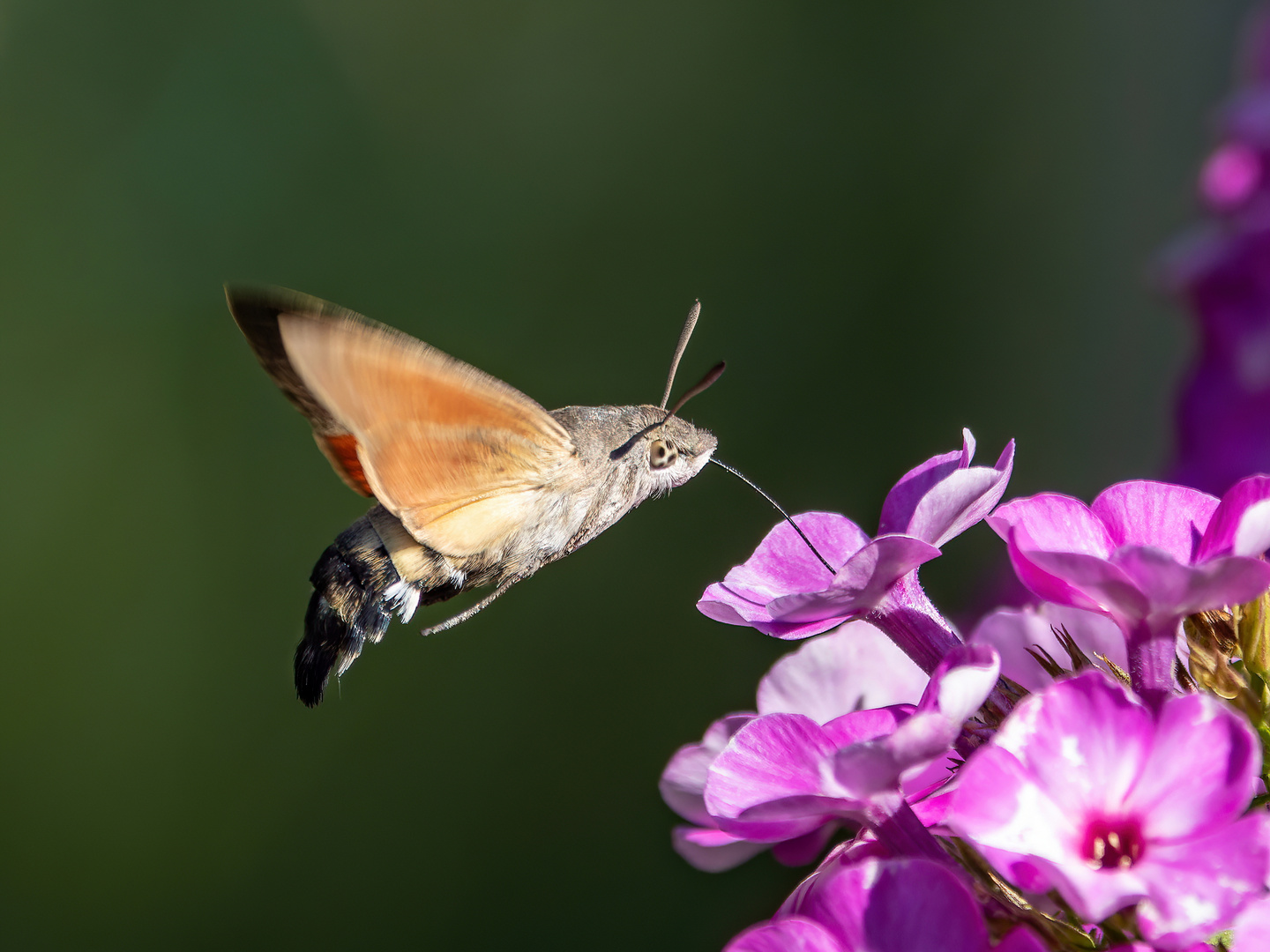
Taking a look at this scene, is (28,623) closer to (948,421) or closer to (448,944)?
(448,944)

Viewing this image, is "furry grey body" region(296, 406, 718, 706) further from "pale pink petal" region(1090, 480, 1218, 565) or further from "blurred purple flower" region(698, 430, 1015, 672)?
"pale pink petal" region(1090, 480, 1218, 565)

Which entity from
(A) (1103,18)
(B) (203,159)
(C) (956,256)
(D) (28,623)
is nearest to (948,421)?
(C) (956,256)

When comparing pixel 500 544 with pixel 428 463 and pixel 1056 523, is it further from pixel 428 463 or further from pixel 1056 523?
pixel 1056 523

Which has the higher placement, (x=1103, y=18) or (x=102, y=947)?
(x=1103, y=18)

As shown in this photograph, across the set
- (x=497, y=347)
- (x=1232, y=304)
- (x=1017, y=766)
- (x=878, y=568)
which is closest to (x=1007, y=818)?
(x=1017, y=766)

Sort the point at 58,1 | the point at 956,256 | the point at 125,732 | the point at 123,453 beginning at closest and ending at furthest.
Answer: the point at 125,732
the point at 123,453
the point at 58,1
the point at 956,256

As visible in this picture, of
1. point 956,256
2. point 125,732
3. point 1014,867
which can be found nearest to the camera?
point 1014,867

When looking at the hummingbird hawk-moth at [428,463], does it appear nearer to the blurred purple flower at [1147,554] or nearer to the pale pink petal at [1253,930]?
the blurred purple flower at [1147,554]

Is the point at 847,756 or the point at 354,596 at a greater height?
the point at 354,596

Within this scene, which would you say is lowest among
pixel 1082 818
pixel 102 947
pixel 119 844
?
pixel 102 947
